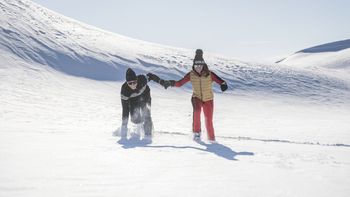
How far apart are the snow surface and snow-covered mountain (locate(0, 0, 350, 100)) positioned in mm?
99

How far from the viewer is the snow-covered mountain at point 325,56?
44.2 meters

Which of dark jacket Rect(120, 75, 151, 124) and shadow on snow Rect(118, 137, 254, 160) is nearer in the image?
shadow on snow Rect(118, 137, 254, 160)

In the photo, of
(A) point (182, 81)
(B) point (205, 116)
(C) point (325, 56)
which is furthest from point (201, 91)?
(C) point (325, 56)

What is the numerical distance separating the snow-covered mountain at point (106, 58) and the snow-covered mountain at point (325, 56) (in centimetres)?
1830

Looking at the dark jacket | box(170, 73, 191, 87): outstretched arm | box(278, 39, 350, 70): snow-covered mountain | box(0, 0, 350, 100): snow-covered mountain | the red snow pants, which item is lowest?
the red snow pants

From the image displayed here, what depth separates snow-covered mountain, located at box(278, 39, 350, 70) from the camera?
44.2m

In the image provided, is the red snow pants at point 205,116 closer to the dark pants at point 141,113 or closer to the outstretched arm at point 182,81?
the outstretched arm at point 182,81

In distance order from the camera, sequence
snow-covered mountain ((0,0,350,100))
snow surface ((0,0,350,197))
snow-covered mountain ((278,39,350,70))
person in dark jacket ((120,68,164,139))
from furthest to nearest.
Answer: snow-covered mountain ((278,39,350,70)), snow-covered mountain ((0,0,350,100)), person in dark jacket ((120,68,164,139)), snow surface ((0,0,350,197))

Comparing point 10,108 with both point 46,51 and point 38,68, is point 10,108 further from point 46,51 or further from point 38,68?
point 46,51

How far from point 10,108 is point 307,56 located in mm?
54506

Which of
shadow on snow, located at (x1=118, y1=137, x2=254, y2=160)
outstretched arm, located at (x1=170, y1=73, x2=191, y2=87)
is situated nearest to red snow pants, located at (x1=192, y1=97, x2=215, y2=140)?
outstretched arm, located at (x1=170, y1=73, x2=191, y2=87)

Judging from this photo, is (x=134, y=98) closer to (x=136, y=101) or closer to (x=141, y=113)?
(x=136, y=101)

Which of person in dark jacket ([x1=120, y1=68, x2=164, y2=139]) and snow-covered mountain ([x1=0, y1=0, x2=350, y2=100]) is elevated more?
snow-covered mountain ([x1=0, y1=0, x2=350, y2=100])

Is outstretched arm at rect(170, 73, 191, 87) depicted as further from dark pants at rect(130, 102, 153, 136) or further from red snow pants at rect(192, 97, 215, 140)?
dark pants at rect(130, 102, 153, 136)
